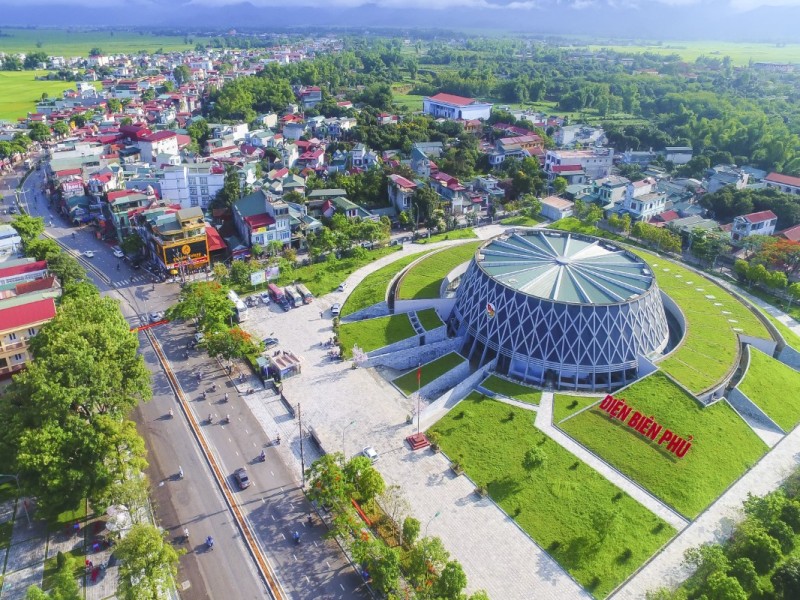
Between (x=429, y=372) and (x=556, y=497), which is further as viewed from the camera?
(x=429, y=372)

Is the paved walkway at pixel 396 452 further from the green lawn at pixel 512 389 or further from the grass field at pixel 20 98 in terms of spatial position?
the grass field at pixel 20 98

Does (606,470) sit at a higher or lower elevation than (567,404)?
lower

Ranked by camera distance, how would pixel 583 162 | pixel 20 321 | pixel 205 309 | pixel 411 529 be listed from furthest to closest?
pixel 583 162 → pixel 205 309 → pixel 20 321 → pixel 411 529

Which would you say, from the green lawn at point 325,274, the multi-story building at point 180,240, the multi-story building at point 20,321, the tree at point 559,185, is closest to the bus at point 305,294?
the green lawn at point 325,274

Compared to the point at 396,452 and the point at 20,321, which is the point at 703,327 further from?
the point at 20,321

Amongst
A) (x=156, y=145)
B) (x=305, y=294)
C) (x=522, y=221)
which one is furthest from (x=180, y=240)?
(x=522, y=221)

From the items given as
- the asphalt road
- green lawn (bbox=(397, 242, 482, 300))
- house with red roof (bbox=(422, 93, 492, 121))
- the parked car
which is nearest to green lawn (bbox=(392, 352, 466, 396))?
green lawn (bbox=(397, 242, 482, 300))

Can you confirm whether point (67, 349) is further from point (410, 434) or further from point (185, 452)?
point (410, 434)
